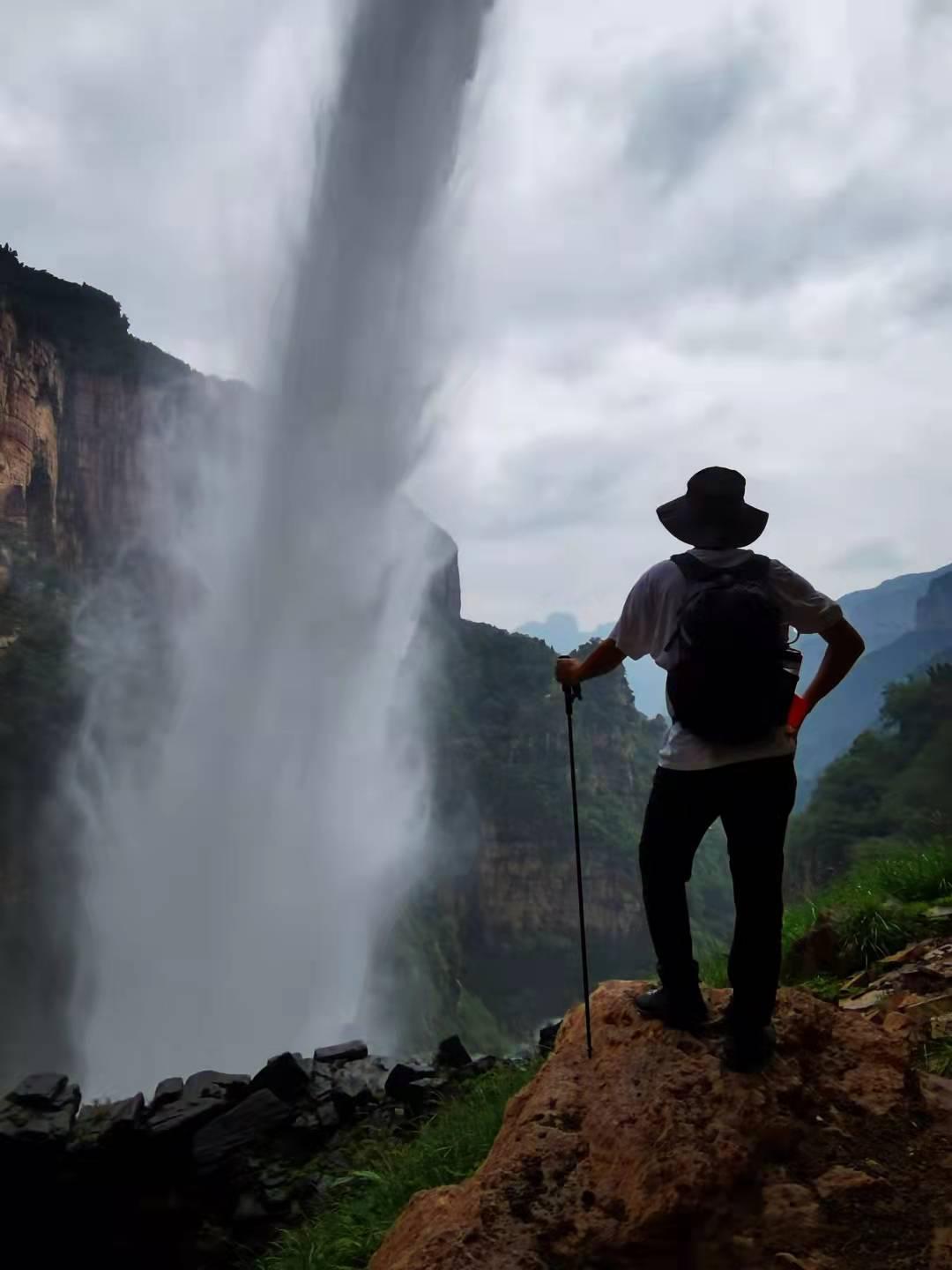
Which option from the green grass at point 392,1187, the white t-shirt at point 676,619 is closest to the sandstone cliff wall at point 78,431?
the green grass at point 392,1187

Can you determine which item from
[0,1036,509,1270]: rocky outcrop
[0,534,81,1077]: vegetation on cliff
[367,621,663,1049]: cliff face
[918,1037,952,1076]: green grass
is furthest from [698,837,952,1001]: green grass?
[367,621,663,1049]: cliff face

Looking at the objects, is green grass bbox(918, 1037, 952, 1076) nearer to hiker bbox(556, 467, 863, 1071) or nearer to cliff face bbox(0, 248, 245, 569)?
hiker bbox(556, 467, 863, 1071)

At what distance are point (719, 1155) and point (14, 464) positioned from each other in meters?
45.1

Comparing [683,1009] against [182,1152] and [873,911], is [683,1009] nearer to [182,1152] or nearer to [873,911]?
[873,911]

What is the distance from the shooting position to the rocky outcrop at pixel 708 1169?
2084mm

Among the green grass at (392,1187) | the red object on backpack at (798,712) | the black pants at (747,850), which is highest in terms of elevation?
the red object on backpack at (798,712)

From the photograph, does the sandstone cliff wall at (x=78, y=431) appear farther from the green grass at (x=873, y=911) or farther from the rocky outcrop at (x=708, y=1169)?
the rocky outcrop at (x=708, y=1169)

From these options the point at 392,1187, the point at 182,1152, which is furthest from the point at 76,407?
the point at 392,1187

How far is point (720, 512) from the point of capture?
2.79 meters

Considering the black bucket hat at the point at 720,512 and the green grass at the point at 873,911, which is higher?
the black bucket hat at the point at 720,512

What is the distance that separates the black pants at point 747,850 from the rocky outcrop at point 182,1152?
205 inches

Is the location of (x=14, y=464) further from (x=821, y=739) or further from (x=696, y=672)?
(x=821, y=739)

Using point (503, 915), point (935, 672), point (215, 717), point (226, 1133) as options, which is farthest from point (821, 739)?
point (226, 1133)

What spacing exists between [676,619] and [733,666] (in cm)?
27
